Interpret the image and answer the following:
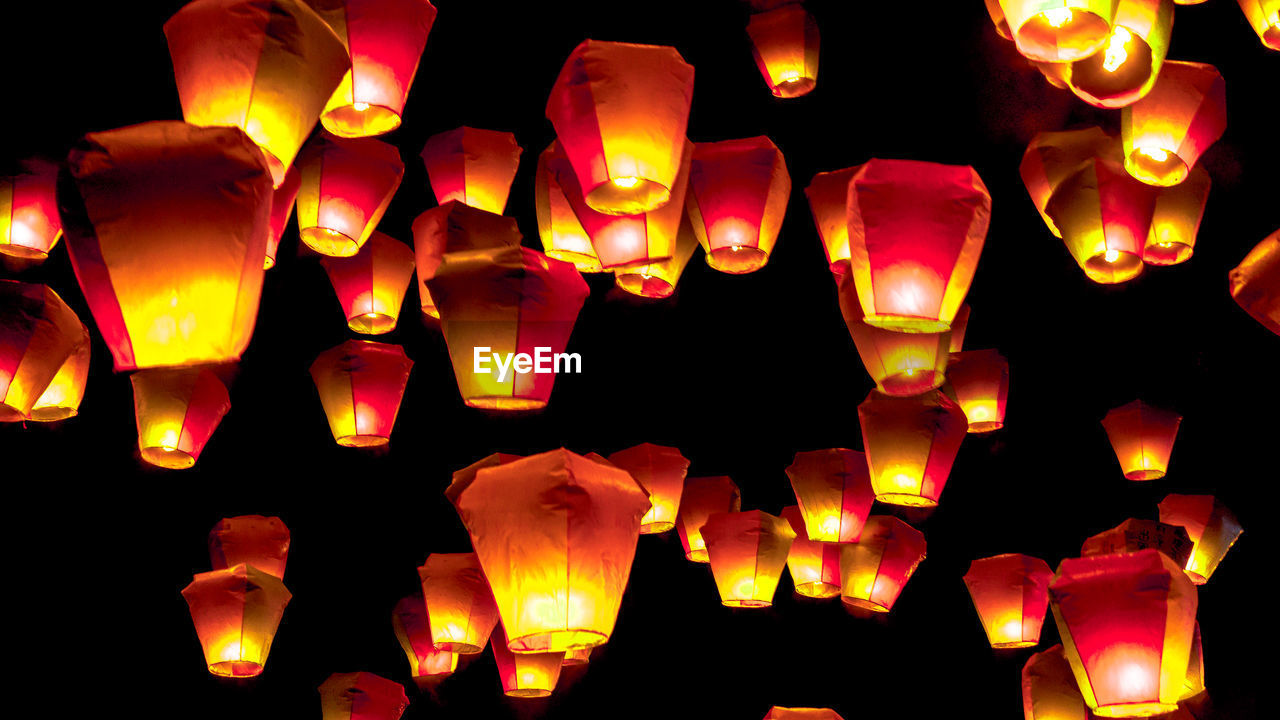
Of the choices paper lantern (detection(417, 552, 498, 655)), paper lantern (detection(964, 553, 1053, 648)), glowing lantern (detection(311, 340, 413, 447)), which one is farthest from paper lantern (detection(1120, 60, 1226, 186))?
paper lantern (detection(417, 552, 498, 655))

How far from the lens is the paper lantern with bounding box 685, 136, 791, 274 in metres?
3.64

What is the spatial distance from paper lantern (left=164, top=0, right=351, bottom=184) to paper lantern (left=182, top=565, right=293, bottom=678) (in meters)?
2.84

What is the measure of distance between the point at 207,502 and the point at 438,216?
12.8 ft

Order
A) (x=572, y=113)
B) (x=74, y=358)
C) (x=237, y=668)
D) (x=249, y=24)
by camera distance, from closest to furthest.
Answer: (x=249, y=24), (x=572, y=113), (x=74, y=358), (x=237, y=668)

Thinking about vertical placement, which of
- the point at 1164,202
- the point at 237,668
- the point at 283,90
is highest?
the point at 1164,202

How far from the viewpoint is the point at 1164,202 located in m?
4.11

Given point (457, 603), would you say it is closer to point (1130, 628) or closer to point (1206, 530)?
point (1130, 628)

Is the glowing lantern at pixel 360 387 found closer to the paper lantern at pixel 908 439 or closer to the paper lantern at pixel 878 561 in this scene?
the paper lantern at pixel 908 439

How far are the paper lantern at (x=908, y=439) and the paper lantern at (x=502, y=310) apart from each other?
1766 mm

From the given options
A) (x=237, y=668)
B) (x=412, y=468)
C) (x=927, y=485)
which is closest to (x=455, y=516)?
(x=412, y=468)

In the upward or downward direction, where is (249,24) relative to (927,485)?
upward

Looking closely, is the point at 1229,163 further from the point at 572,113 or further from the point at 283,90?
the point at 283,90

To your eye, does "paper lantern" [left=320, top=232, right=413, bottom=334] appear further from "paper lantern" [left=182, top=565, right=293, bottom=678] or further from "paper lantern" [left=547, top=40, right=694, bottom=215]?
"paper lantern" [left=547, top=40, right=694, bottom=215]

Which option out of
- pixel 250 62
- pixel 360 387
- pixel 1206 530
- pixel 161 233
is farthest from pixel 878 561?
pixel 161 233
